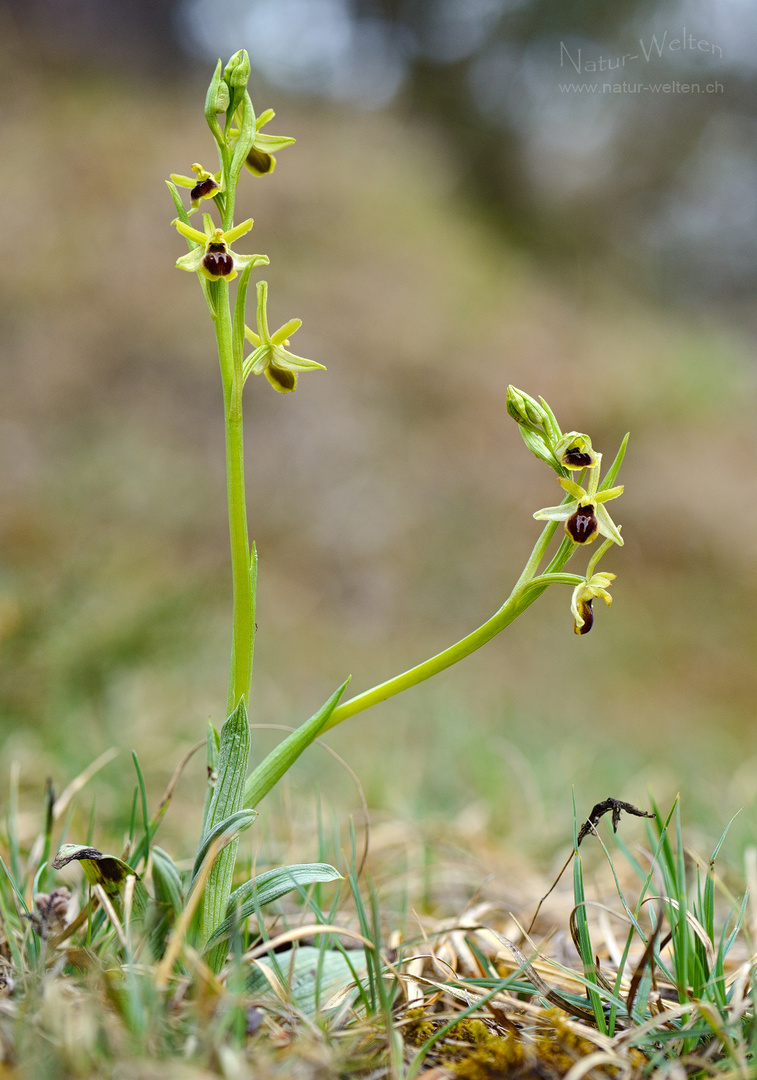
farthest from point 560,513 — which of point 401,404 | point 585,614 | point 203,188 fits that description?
point 401,404

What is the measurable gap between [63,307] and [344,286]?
335 centimetres

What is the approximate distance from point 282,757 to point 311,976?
1.32 ft

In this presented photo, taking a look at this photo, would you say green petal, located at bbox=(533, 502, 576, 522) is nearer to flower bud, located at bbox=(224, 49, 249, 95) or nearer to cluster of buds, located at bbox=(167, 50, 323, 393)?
cluster of buds, located at bbox=(167, 50, 323, 393)

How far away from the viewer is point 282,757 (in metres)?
1.19

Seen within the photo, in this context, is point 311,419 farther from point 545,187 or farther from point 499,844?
point 545,187

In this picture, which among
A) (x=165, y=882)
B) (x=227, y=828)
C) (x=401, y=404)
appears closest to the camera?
(x=227, y=828)

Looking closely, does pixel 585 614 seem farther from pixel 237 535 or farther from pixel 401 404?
pixel 401 404

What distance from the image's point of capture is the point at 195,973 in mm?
977

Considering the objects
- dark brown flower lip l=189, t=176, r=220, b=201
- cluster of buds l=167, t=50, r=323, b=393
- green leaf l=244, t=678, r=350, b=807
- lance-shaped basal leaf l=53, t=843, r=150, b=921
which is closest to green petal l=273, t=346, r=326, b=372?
cluster of buds l=167, t=50, r=323, b=393

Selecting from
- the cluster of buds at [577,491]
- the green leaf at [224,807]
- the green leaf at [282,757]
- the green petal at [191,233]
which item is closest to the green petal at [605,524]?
the cluster of buds at [577,491]

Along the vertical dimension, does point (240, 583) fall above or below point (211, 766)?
above

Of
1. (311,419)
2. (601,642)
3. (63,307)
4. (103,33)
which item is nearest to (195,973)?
(601,642)

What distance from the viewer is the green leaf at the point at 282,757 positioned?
1.15m

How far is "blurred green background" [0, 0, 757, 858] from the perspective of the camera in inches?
135
